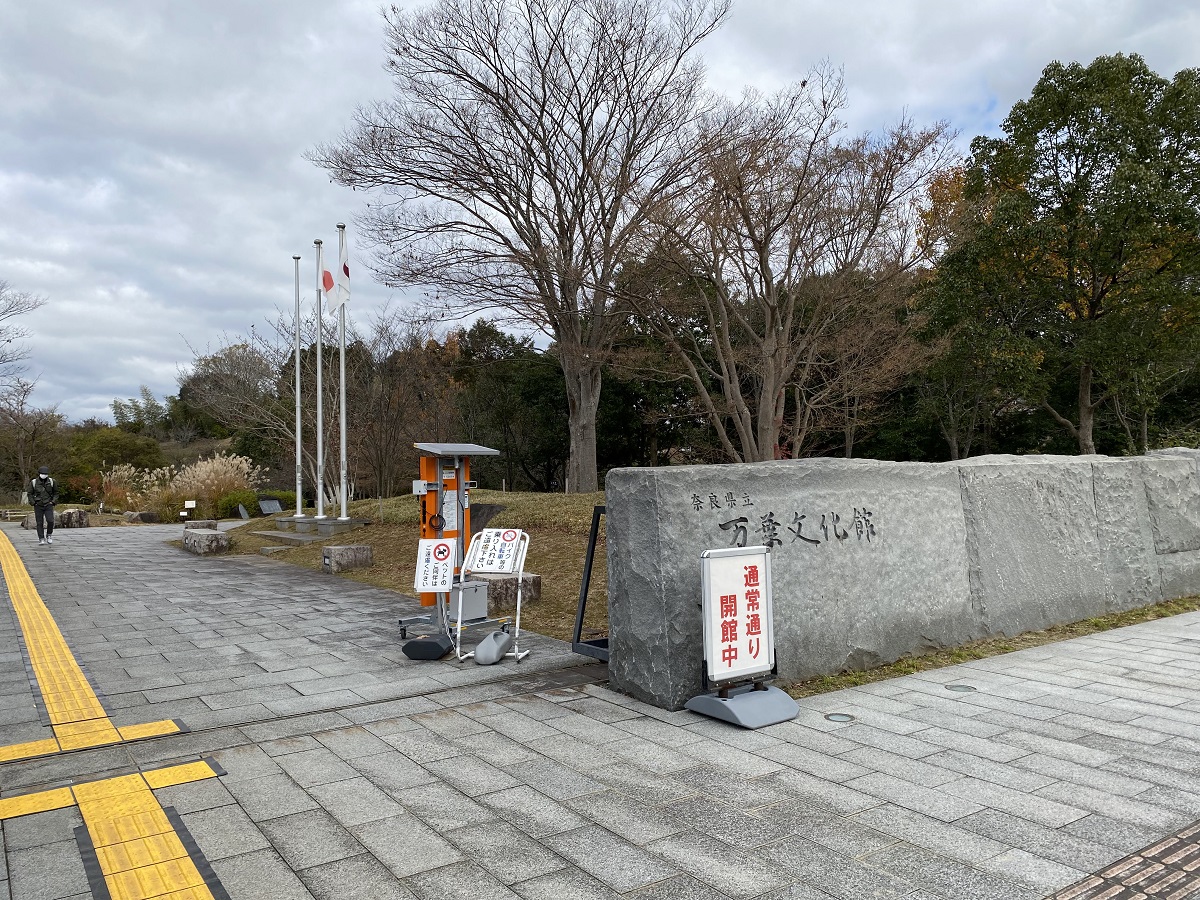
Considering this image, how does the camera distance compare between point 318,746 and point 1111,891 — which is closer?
point 1111,891

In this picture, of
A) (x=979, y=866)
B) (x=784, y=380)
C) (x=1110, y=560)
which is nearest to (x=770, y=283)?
(x=784, y=380)

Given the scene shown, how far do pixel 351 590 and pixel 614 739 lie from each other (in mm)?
6639

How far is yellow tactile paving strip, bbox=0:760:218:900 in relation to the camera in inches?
113

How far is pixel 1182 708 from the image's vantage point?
4938 millimetres

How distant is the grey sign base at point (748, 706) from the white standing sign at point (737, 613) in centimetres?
13

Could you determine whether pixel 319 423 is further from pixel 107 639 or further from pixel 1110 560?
pixel 1110 560

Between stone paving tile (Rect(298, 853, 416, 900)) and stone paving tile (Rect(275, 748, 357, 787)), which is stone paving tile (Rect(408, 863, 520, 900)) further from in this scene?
stone paving tile (Rect(275, 748, 357, 787))

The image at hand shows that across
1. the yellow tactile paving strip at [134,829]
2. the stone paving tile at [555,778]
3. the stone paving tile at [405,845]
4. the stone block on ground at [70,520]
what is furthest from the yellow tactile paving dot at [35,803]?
the stone block on ground at [70,520]

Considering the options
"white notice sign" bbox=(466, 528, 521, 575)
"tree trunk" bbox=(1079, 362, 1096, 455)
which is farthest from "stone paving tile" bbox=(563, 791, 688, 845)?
"tree trunk" bbox=(1079, 362, 1096, 455)

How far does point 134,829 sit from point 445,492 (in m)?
3.92

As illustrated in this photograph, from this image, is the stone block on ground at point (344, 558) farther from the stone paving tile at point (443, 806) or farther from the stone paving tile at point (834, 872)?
the stone paving tile at point (834, 872)

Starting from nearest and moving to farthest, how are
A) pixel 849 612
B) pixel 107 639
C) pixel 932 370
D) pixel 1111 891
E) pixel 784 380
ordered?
pixel 1111 891 → pixel 849 612 → pixel 107 639 → pixel 784 380 → pixel 932 370

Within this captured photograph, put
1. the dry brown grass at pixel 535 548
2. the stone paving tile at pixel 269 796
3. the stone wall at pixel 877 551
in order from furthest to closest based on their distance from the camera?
the dry brown grass at pixel 535 548, the stone wall at pixel 877 551, the stone paving tile at pixel 269 796

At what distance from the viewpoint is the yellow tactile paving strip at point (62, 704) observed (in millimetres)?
4383
